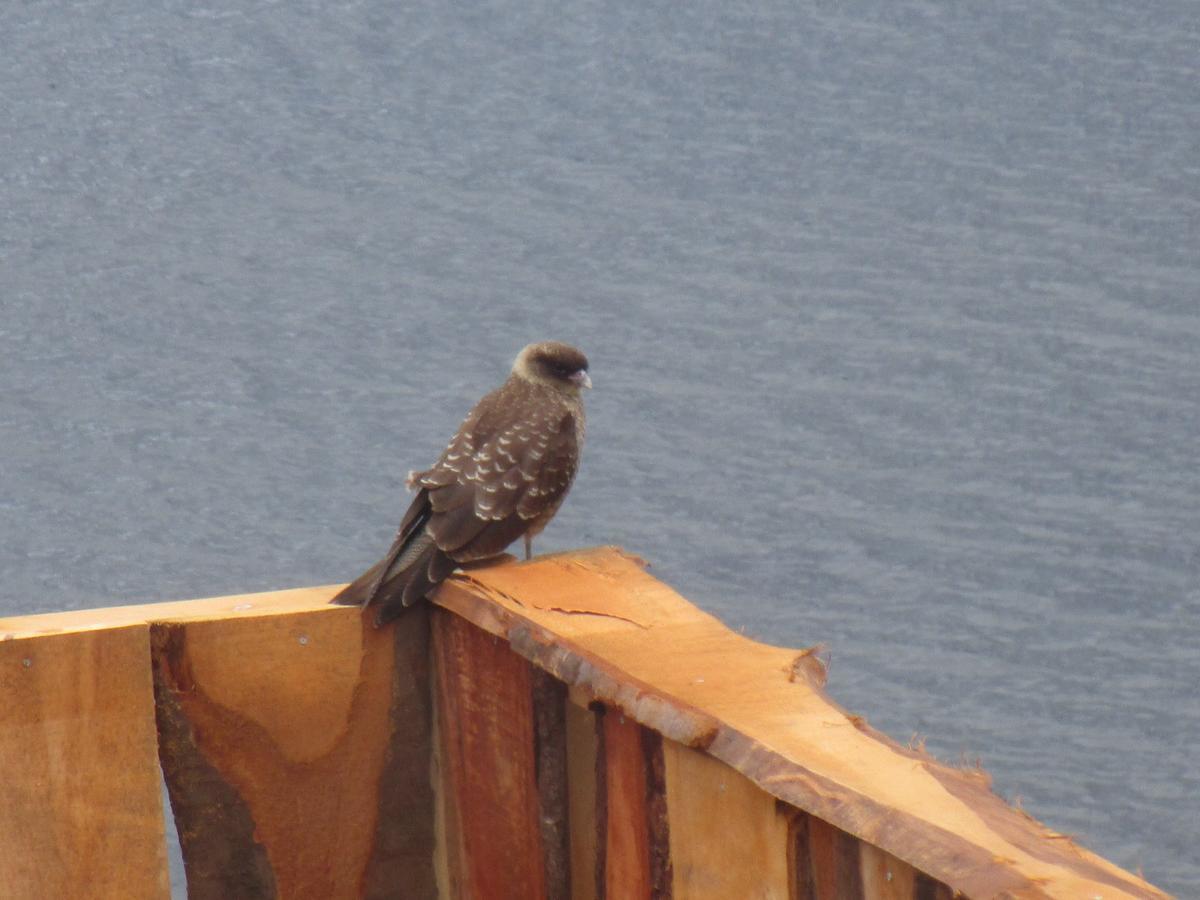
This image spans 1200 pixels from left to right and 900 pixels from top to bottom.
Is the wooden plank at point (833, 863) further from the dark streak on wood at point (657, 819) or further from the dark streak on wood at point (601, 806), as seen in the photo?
the dark streak on wood at point (601, 806)

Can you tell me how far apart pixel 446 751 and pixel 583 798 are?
0.31 metres

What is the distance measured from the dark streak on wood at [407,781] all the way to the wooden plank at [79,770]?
0.33 meters

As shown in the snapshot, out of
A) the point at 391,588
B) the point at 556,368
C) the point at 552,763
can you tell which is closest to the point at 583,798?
the point at 552,763

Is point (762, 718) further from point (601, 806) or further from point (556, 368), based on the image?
point (556, 368)

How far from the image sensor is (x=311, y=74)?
692 cm

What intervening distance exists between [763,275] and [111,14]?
263 cm

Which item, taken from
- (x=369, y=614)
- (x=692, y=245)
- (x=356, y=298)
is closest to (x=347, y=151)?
(x=356, y=298)

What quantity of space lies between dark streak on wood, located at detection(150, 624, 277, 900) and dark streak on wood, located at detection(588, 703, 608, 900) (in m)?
0.53

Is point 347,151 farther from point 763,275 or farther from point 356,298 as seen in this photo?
point 763,275

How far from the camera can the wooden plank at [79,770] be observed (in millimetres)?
2314

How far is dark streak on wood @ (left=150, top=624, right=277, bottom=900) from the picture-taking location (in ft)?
8.05

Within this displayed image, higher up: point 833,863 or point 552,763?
point 833,863

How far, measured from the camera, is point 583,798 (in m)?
2.32

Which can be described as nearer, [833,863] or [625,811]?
[833,863]
